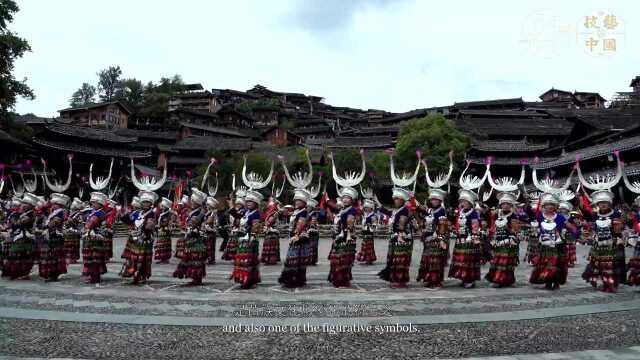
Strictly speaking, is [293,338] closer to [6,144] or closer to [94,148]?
[6,144]

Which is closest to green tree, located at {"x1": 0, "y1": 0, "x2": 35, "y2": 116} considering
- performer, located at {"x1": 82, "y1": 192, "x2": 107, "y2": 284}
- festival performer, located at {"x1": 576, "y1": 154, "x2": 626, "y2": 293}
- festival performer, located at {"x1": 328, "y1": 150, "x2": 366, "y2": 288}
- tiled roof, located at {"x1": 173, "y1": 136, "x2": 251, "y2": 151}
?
tiled roof, located at {"x1": 173, "y1": 136, "x2": 251, "y2": 151}

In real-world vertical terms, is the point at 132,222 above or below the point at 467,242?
above

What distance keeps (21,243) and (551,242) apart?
13.6 meters

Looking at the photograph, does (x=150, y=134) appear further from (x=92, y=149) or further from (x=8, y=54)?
(x=8, y=54)

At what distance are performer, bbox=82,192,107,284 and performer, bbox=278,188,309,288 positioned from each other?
4.82 m

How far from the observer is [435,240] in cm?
1113

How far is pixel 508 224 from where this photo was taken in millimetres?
11266

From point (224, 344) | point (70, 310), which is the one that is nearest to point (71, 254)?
point (70, 310)

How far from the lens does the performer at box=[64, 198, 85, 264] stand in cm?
1425

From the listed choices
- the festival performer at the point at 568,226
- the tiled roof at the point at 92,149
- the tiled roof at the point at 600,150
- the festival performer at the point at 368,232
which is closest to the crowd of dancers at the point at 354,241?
the festival performer at the point at 568,226

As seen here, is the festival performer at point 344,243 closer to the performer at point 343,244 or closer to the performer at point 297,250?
the performer at point 343,244

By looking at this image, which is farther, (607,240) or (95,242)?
(95,242)

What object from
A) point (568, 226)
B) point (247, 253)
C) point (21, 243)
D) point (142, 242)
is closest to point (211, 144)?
point (21, 243)

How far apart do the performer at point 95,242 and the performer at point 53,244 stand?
29.9 inches
